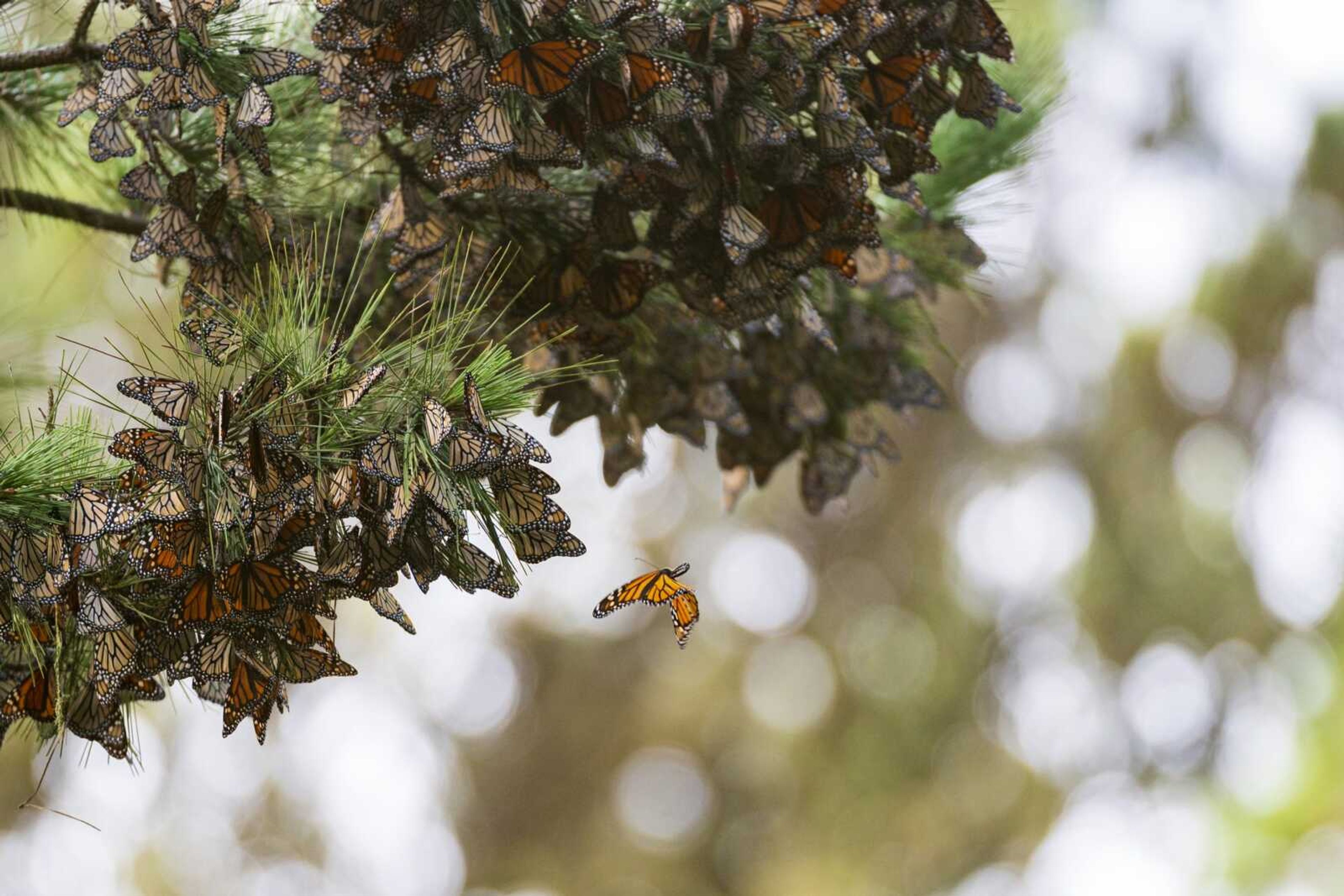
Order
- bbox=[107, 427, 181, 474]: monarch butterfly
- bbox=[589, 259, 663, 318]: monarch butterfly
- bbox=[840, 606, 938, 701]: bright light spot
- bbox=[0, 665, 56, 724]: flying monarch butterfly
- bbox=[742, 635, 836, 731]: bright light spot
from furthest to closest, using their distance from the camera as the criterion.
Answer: bbox=[742, 635, 836, 731]: bright light spot < bbox=[840, 606, 938, 701]: bright light spot < bbox=[589, 259, 663, 318]: monarch butterfly < bbox=[0, 665, 56, 724]: flying monarch butterfly < bbox=[107, 427, 181, 474]: monarch butterfly

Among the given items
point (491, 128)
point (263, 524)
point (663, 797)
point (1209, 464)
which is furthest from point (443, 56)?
point (1209, 464)

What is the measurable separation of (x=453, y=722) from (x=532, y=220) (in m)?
3.35

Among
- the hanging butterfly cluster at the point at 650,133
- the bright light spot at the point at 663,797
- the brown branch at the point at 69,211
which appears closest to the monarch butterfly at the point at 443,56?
the hanging butterfly cluster at the point at 650,133

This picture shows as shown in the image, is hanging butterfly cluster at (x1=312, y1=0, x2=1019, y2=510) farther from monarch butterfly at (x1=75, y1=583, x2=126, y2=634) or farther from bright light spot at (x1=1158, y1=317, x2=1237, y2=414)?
bright light spot at (x1=1158, y1=317, x2=1237, y2=414)

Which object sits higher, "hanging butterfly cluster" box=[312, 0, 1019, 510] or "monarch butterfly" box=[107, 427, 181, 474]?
"hanging butterfly cluster" box=[312, 0, 1019, 510]

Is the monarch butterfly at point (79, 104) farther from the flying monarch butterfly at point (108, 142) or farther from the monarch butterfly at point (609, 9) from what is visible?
the monarch butterfly at point (609, 9)

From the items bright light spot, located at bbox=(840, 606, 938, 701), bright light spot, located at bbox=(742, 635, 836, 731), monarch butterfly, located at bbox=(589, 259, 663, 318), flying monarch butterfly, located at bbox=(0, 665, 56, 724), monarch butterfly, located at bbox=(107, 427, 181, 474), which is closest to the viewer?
monarch butterfly, located at bbox=(107, 427, 181, 474)

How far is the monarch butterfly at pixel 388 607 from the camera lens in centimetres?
58

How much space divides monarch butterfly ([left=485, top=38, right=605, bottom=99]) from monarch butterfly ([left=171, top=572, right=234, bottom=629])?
0.28 metres

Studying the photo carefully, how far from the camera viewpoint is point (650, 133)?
0.64 meters

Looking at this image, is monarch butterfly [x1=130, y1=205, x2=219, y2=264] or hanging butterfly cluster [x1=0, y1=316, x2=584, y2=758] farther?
monarch butterfly [x1=130, y1=205, x2=219, y2=264]

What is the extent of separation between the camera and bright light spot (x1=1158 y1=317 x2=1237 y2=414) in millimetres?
4004

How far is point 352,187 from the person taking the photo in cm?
90

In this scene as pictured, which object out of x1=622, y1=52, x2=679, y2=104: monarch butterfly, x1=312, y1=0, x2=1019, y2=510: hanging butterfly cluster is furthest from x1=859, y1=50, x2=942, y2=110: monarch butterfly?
x1=622, y1=52, x2=679, y2=104: monarch butterfly
